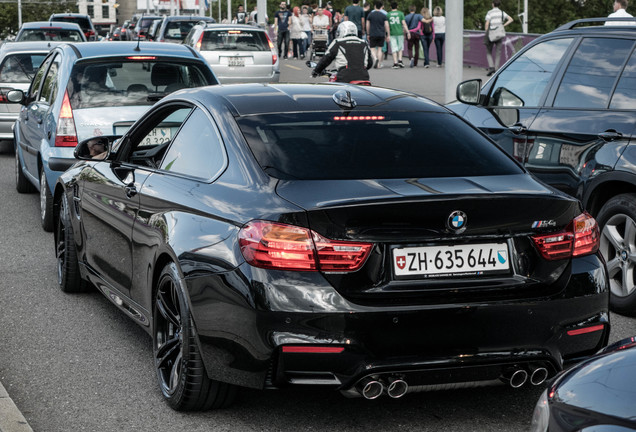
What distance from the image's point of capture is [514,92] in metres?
8.38

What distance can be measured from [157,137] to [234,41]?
1980 cm

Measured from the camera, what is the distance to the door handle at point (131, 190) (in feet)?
19.2

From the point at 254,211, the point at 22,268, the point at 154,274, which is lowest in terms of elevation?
the point at 22,268

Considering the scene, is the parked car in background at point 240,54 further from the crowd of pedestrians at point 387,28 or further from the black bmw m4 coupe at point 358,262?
the black bmw m4 coupe at point 358,262

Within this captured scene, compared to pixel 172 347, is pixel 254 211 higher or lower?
higher

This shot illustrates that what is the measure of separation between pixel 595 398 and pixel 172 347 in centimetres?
264

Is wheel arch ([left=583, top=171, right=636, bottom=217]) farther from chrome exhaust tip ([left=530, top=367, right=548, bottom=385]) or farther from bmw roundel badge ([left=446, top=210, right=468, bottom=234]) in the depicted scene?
bmw roundel badge ([left=446, top=210, right=468, bottom=234])

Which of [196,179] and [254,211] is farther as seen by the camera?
[196,179]

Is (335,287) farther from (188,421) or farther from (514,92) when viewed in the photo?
(514,92)

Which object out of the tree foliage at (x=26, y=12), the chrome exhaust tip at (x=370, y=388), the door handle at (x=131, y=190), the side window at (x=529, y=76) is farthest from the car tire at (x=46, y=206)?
the tree foliage at (x=26, y=12)

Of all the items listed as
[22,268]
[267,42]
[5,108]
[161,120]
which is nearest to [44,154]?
[22,268]

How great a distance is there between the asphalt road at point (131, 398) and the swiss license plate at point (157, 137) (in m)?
1.09

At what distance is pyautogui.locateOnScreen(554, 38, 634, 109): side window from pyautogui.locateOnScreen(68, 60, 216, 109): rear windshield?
3811 millimetres

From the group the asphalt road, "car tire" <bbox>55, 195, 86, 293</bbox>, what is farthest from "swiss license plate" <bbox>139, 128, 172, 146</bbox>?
the asphalt road
